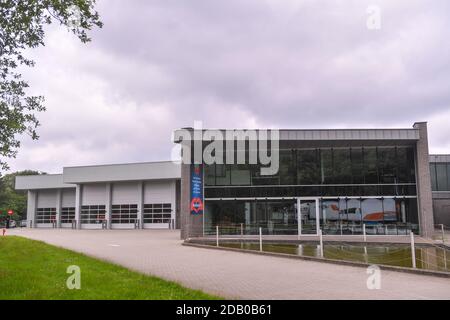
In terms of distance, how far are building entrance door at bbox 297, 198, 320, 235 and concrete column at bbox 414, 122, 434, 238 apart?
6181 millimetres

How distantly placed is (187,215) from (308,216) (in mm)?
7751

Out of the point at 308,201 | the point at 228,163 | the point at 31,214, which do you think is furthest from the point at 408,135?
Result: the point at 31,214

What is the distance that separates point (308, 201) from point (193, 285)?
18761mm

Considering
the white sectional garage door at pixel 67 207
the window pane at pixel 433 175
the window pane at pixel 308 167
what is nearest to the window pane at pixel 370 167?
the window pane at pixel 308 167

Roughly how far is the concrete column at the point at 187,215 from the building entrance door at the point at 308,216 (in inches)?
249

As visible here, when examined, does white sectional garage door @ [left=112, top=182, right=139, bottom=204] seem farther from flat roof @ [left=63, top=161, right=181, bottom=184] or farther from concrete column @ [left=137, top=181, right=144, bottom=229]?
flat roof @ [left=63, top=161, right=181, bottom=184]

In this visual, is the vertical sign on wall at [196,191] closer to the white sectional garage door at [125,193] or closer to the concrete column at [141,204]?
the concrete column at [141,204]

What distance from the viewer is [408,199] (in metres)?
27.0

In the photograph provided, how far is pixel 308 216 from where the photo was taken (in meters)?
27.2

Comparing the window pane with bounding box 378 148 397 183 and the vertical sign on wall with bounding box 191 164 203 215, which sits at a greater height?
the window pane with bounding box 378 148 397 183

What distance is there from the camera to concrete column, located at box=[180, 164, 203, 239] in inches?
1009

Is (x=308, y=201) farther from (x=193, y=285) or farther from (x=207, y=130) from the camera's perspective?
(x=193, y=285)

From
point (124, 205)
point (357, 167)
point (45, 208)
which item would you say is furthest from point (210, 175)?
point (45, 208)

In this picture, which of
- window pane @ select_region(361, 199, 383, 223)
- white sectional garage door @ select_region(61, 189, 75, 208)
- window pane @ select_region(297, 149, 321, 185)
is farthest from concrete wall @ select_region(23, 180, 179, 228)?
window pane @ select_region(361, 199, 383, 223)
